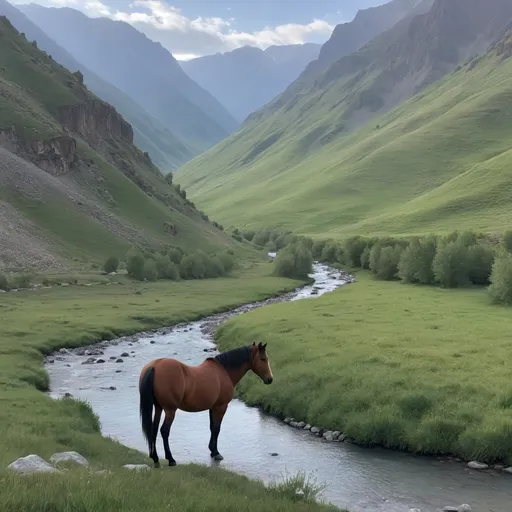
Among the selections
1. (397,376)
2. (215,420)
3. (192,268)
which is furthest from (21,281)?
(215,420)

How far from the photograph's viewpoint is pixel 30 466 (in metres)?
14.1

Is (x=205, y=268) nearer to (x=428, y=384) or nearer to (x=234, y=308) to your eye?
(x=234, y=308)

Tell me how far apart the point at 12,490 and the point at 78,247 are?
12702cm

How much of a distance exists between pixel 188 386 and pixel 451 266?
7942 centimetres

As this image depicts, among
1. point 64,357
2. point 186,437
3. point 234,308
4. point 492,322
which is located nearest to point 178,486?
point 186,437

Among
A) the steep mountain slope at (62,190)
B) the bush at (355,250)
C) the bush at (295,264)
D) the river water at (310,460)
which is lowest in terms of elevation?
the river water at (310,460)

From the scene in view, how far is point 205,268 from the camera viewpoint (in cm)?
12500

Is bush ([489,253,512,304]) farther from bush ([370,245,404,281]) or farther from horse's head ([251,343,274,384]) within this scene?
horse's head ([251,343,274,384])

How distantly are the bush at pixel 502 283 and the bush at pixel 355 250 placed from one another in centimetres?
6969

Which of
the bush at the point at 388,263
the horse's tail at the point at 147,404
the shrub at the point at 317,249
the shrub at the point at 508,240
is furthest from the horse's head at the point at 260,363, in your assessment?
the shrub at the point at 317,249

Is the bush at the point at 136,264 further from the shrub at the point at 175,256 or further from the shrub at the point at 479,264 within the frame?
the shrub at the point at 479,264

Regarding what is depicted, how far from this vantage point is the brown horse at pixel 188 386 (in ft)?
65.0

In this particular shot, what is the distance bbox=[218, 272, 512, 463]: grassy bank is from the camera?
27344mm

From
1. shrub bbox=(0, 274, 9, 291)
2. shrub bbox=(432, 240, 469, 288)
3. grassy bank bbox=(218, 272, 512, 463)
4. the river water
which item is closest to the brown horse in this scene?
the river water
